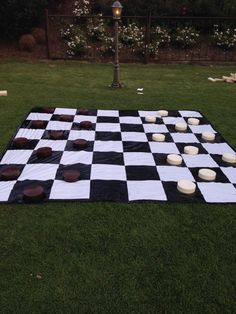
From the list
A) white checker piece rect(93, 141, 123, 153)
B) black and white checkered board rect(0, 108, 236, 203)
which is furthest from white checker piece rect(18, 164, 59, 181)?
white checker piece rect(93, 141, 123, 153)

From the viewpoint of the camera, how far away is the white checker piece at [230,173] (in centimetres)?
269

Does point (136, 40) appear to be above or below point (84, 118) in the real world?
above

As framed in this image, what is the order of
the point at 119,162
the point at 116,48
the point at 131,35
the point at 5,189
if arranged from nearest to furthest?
the point at 5,189 < the point at 119,162 < the point at 116,48 < the point at 131,35

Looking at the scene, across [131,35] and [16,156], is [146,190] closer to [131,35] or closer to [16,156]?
[16,156]

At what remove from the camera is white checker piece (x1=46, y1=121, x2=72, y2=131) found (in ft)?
11.9

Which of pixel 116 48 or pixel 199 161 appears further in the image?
pixel 116 48

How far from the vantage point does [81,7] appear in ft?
32.0

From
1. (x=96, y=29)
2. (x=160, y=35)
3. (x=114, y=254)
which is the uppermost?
(x=96, y=29)

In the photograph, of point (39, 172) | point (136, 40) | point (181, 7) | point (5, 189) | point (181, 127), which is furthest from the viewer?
point (181, 7)

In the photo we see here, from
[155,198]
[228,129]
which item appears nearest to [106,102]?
[228,129]

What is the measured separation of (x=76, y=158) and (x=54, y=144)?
0.39 meters

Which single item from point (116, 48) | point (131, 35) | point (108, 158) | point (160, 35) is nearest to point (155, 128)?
point (108, 158)

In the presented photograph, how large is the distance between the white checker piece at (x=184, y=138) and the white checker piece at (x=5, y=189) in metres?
1.66

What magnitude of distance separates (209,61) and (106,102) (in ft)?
13.3
